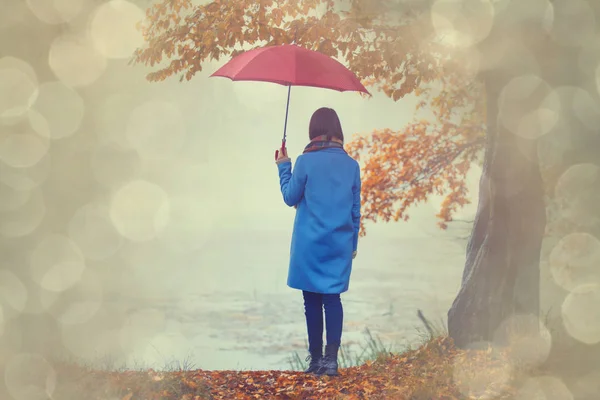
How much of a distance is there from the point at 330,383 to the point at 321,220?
1.59 metres

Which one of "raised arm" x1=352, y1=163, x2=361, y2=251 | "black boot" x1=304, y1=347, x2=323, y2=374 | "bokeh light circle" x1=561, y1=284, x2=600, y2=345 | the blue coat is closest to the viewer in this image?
the blue coat

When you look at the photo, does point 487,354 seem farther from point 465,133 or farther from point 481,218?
point 465,133

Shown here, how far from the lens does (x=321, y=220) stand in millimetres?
5664

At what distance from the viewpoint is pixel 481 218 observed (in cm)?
790

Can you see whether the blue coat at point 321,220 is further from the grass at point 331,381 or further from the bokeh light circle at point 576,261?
the bokeh light circle at point 576,261

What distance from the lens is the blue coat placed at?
223 inches

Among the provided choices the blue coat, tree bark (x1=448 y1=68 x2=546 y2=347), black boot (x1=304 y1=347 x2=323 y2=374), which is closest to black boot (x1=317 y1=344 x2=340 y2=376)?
black boot (x1=304 y1=347 x2=323 y2=374)

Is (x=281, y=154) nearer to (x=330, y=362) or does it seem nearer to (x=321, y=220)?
(x=321, y=220)

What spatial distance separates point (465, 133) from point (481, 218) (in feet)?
9.45

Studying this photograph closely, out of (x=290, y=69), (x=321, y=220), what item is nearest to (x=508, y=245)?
(x=321, y=220)

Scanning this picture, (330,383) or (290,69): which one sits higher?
(290,69)

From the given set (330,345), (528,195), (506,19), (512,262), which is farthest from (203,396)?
(506,19)

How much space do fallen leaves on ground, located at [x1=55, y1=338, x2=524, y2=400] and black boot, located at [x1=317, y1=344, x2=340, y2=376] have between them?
0.34 feet

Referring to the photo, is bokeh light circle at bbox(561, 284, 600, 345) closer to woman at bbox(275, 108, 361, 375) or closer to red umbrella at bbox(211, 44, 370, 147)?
woman at bbox(275, 108, 361, 375)
